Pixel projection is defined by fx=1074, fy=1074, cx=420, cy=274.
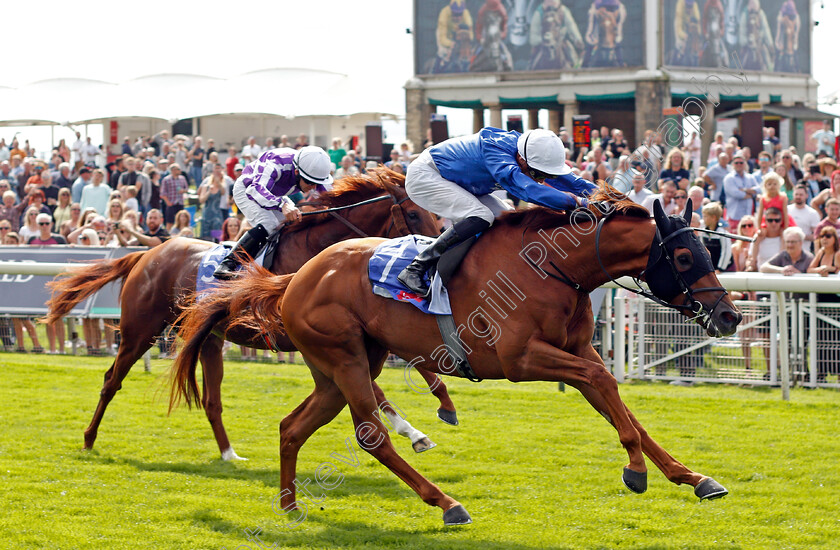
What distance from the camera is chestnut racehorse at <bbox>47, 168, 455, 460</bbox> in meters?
5.96

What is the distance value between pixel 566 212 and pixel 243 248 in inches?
86.9

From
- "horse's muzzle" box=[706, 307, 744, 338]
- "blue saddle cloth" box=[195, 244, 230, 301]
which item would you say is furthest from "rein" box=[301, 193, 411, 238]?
"horse's muzzle" box=[706, 307, 744, 338]

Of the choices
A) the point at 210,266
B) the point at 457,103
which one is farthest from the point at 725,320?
the point at 457,103

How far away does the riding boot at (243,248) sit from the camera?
6.04 meters

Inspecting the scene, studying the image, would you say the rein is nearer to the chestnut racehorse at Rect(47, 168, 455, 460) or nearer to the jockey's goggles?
the chestnut racehorse at Rect(47, 168, 455, 460)

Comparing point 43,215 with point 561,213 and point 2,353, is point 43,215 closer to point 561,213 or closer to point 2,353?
point 2,353

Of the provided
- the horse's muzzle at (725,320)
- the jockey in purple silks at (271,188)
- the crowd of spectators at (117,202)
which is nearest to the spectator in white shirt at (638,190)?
the crowd of spectators at (117,202)

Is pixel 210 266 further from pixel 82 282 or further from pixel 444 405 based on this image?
pixel 444 405

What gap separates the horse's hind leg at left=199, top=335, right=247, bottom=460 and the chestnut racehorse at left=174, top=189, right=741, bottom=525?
117 centimetres

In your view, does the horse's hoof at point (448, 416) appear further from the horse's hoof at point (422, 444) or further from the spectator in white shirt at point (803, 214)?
the spectator in white shirt at point (803, 214)

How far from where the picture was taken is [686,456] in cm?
579

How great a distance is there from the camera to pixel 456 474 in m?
5.53

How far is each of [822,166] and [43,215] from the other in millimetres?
8271

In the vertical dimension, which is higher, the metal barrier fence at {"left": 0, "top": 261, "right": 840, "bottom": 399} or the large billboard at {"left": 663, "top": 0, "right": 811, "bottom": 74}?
the large billboard at {"left": 663, "top": 0, "right": 811, "bottom": 74}
